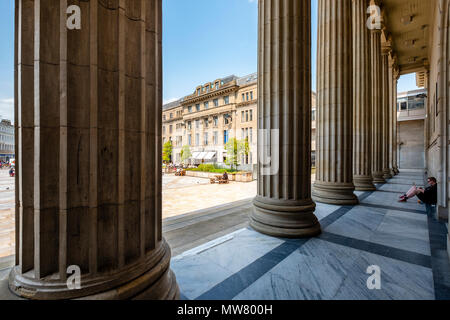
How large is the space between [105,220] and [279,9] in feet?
20.2

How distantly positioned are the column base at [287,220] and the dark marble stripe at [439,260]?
7.05ft

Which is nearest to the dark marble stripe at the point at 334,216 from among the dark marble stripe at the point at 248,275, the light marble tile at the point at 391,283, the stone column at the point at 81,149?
the dark marble stripe at the point at 248,275

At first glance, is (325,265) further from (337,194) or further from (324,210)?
(337,194)

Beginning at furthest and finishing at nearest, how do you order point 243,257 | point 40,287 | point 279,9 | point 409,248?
1. point 279,9
2. point 409,248
3. point 243,257
4. point 40,287

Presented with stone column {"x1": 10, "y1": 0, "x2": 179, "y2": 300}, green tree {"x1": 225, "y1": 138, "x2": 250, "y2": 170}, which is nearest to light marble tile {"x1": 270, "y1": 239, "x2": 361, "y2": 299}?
stone column {"x1": 10, "y1": 0, "x2": 179, "y2": 300}

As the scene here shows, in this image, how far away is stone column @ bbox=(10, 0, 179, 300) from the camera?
206cm

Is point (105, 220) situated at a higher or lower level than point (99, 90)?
lower

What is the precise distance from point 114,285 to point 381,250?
498 centimetres

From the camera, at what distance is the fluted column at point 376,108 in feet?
52.2

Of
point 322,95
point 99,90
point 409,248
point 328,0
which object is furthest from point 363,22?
point 99,90

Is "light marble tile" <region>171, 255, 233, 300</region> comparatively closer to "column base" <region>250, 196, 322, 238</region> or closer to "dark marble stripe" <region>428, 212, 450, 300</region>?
"column base" <region>250, 196, 322, 238</region>

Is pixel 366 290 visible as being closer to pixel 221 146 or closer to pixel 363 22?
pixel 363 22
